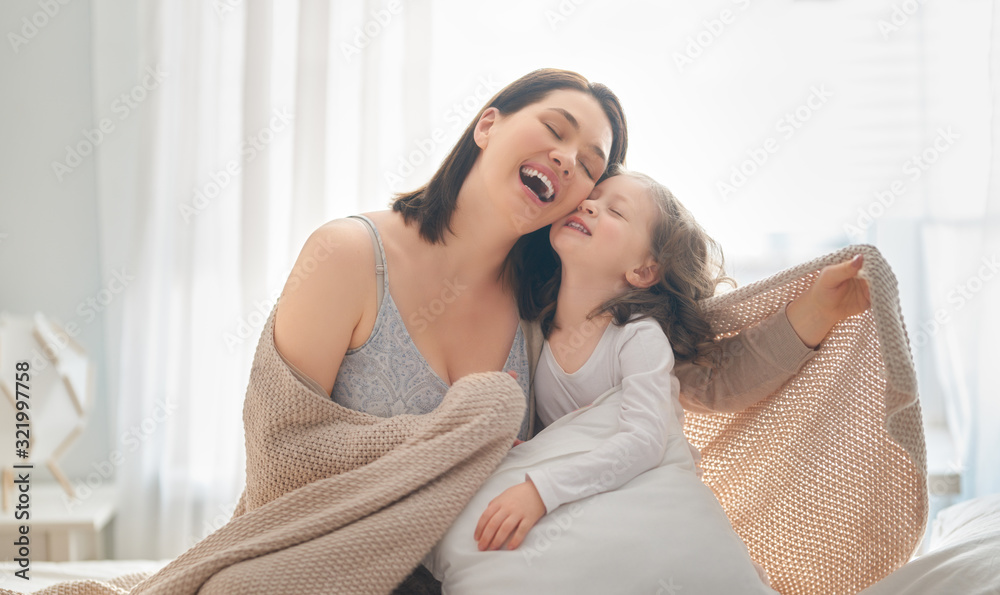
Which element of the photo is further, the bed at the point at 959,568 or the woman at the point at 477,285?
the woman at the point at 477,285

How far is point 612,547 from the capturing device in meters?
0.98

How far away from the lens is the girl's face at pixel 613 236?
1338 millimetres

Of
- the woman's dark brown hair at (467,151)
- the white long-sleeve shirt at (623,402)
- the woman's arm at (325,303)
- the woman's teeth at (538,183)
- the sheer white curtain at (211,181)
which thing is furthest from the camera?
the sheer white curtain at (211,181)

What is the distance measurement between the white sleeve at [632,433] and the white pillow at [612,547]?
0.06 feet

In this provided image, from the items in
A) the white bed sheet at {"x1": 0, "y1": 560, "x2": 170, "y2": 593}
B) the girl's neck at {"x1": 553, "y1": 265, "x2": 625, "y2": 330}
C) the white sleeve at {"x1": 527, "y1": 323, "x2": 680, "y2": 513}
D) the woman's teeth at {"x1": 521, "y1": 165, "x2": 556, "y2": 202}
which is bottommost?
the white bed sheet at {"x1": 0, "y1": 560, "x2": 170, "y2": 593}

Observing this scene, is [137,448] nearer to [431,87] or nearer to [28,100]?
[28,100]

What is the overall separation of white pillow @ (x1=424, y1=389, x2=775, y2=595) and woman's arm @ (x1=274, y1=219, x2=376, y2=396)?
36 centimetres

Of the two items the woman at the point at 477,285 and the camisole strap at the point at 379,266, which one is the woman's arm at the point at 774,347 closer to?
the woman at the point at 477,285

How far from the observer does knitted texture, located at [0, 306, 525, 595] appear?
978 mm

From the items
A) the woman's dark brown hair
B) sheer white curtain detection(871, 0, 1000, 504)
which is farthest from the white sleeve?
sheer white curtain detection(871, 0, 1000, 504)

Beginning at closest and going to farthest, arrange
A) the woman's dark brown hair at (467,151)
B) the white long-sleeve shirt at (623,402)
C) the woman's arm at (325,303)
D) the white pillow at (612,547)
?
the white pillow at (612,547), the white long-sleeve shirt at (623,402), the woman's arm at (325,303), the woman's dark brown hair at (467,151)

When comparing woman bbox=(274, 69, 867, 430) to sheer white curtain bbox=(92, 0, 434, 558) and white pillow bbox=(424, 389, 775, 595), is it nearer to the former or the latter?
white pillow bbox=(424, 389, 775, 595)

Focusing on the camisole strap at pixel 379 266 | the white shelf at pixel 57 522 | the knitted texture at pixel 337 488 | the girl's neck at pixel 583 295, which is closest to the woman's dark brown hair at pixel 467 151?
the camisole strap at pixel 379 266

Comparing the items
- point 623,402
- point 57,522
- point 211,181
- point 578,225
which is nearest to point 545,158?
point 578,225
